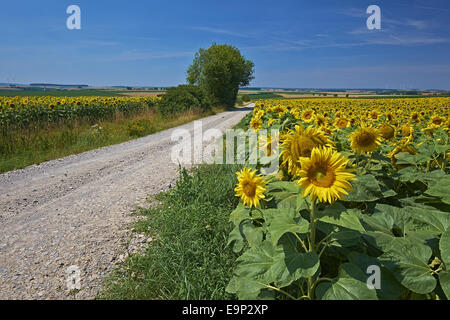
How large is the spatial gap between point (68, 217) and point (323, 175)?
13.8 feet

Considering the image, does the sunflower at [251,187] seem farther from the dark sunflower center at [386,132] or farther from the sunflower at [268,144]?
the dark sunflower center at [386,132]

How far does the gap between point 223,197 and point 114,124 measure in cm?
1185

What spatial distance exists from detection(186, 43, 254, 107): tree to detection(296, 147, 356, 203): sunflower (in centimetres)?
3621

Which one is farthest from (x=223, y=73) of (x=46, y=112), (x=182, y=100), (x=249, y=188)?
(x=249, y=188)

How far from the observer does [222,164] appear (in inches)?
272

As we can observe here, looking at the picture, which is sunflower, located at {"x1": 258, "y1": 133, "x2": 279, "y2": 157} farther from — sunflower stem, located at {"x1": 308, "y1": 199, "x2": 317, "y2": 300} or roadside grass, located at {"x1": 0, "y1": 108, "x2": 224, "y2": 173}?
roadside grass, located at {"x1": 0, "y1": 108, "x2": 224, "y2": 173}

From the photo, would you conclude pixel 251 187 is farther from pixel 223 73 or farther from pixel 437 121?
pixel 223 73

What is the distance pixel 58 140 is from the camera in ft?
33.8

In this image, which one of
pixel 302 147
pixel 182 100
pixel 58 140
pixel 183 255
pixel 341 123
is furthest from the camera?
pixel 182 100

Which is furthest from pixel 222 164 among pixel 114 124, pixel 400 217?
pixel 114 124

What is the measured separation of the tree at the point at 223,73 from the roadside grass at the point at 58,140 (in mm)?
24424

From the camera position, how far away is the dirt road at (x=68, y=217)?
303 centimetres
